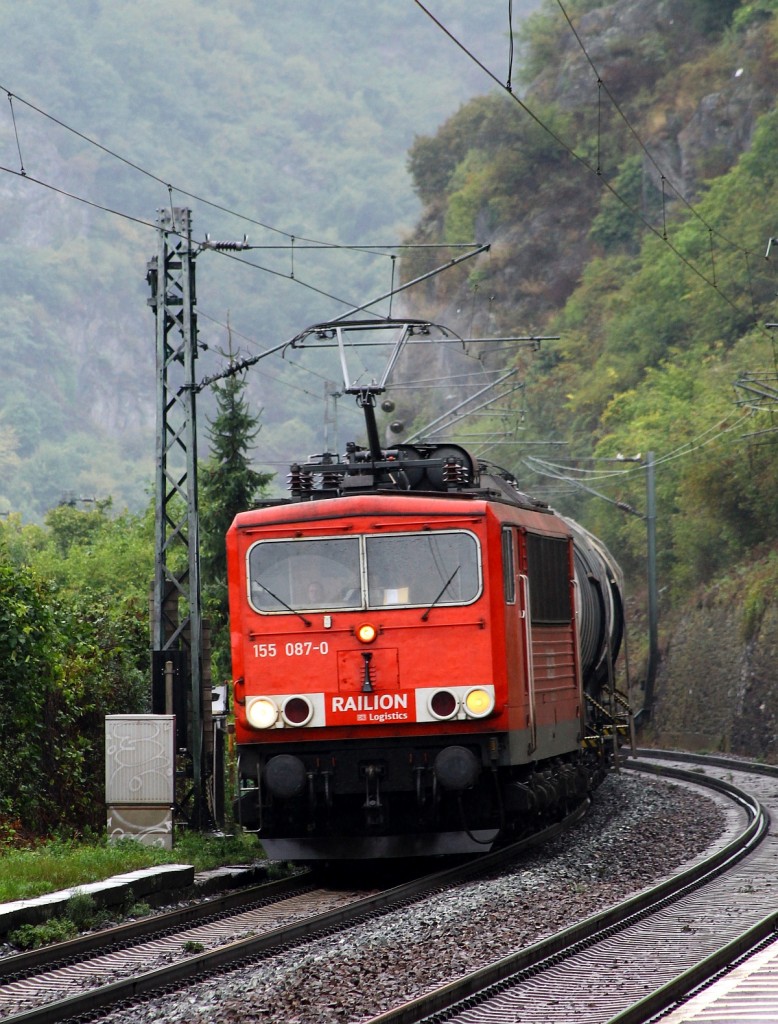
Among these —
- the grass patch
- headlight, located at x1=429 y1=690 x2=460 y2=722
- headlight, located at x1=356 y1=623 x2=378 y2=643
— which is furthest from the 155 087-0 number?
the grass patch

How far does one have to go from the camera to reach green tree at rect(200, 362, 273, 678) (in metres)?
38.9

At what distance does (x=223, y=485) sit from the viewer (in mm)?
39062

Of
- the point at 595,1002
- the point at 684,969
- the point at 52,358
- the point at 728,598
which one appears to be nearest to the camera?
the point at 595,1002

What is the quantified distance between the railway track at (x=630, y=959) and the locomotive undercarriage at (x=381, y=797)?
1.81 meters

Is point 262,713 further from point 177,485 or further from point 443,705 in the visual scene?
point 177,485

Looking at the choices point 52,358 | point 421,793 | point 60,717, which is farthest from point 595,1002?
point 52,358

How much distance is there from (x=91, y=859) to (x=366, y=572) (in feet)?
11.5

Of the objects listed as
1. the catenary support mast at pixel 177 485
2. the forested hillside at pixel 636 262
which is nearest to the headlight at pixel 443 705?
the catenary support mast at pixel 177 485

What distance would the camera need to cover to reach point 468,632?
13.8 m

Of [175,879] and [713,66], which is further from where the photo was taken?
[713,66]

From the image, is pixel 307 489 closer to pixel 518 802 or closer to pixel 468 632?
pixel 468 632

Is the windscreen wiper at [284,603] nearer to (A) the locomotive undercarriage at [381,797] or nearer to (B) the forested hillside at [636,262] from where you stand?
(A) the locomotive undercarriage at [381,797]

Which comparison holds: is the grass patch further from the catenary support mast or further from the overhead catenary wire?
the overhead catenary wire

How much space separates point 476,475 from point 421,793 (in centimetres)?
339
